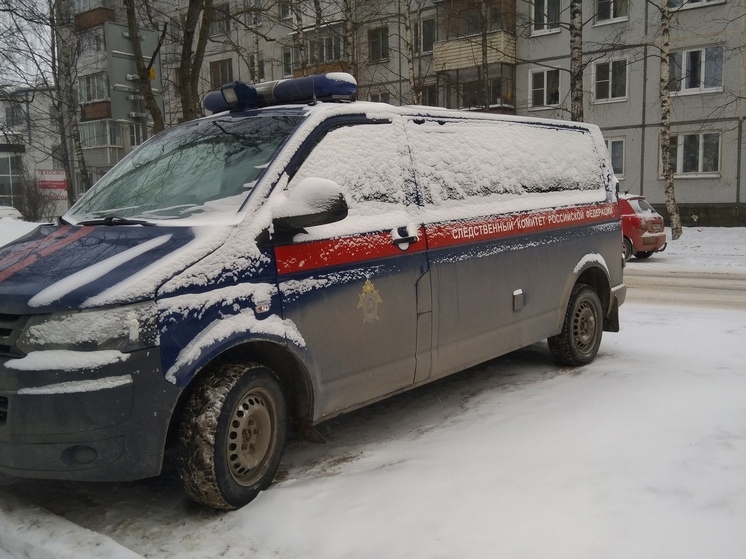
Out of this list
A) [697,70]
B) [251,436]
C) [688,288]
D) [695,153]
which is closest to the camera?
[251,436]

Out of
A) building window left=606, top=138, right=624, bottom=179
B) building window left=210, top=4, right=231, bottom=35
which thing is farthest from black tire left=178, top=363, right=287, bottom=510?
building window left=606, top=138, right=624, bottom=179

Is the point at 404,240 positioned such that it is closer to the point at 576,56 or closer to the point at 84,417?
the point at 84,417

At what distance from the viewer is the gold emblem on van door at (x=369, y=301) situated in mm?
4254

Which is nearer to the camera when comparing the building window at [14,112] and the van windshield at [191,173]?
the van windshield at [191,173]

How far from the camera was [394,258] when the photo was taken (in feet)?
14.5

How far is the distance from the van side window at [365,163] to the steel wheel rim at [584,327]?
8.55 ft

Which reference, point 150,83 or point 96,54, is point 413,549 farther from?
point 96,54

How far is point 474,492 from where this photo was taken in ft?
12.3

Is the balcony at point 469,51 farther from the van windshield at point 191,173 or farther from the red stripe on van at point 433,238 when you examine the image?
the van windshield at point 191,173

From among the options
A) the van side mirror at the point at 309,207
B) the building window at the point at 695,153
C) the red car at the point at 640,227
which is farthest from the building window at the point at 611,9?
the van side mirror at the point at 309,207

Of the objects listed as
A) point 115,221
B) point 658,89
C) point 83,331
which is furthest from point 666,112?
point 83,331

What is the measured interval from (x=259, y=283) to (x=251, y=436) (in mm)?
781

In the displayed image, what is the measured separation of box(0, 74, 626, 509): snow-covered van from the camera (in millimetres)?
3244

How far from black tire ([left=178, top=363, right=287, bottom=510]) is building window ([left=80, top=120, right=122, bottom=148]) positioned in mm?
45121
